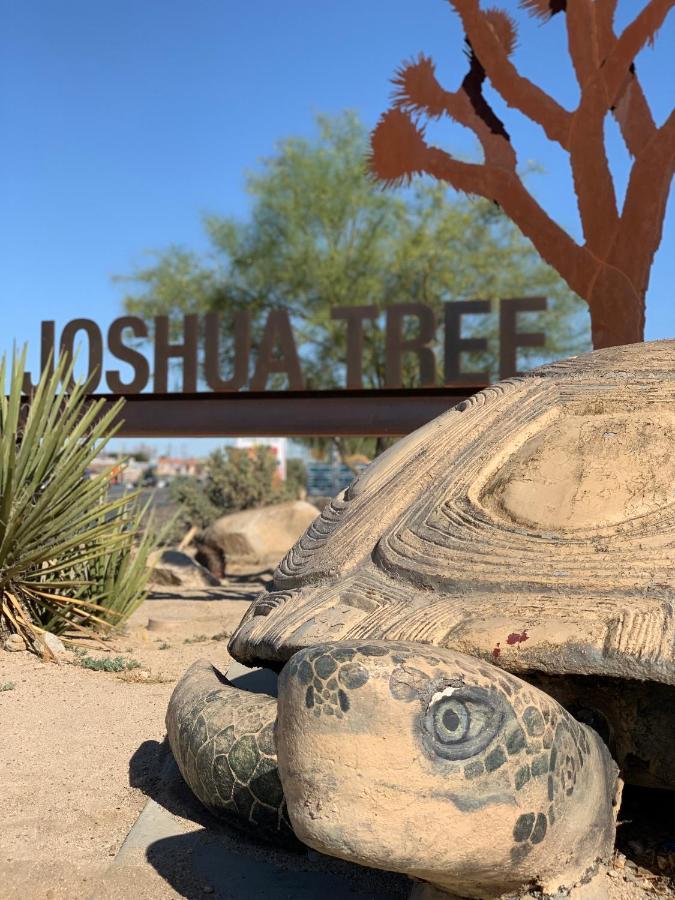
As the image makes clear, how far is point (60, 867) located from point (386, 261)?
777 inches

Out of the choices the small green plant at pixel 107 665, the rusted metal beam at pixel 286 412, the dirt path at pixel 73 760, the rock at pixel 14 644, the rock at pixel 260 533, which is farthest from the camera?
the rock at pixel 260 533

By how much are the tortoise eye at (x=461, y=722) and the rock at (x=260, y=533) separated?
12417 mm

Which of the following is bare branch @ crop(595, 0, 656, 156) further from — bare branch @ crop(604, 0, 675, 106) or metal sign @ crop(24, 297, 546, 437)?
metal sign @ crop(24, 297, 546, 437)

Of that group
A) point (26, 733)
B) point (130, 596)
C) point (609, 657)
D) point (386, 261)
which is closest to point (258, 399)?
point (130, 596)

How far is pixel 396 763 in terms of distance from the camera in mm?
1384

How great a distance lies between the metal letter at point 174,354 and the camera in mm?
8617

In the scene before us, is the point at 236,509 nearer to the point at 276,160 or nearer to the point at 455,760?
the point at 276,160

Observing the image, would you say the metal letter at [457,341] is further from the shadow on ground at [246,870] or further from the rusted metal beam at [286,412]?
the shadow on ground at [246,870]

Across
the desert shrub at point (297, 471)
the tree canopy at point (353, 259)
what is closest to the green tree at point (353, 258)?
the tree canopy at point (353, 259)

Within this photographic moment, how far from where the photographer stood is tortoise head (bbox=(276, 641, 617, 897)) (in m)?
1.38

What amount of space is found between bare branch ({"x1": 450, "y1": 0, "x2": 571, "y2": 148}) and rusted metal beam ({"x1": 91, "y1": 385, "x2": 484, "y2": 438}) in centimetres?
347

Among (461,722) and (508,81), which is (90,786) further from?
(508,81)

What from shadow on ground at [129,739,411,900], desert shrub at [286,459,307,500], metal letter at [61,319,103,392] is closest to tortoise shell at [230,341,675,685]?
shadow on ground at [129,739,411,900]

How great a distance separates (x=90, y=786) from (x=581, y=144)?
26.5 ft
